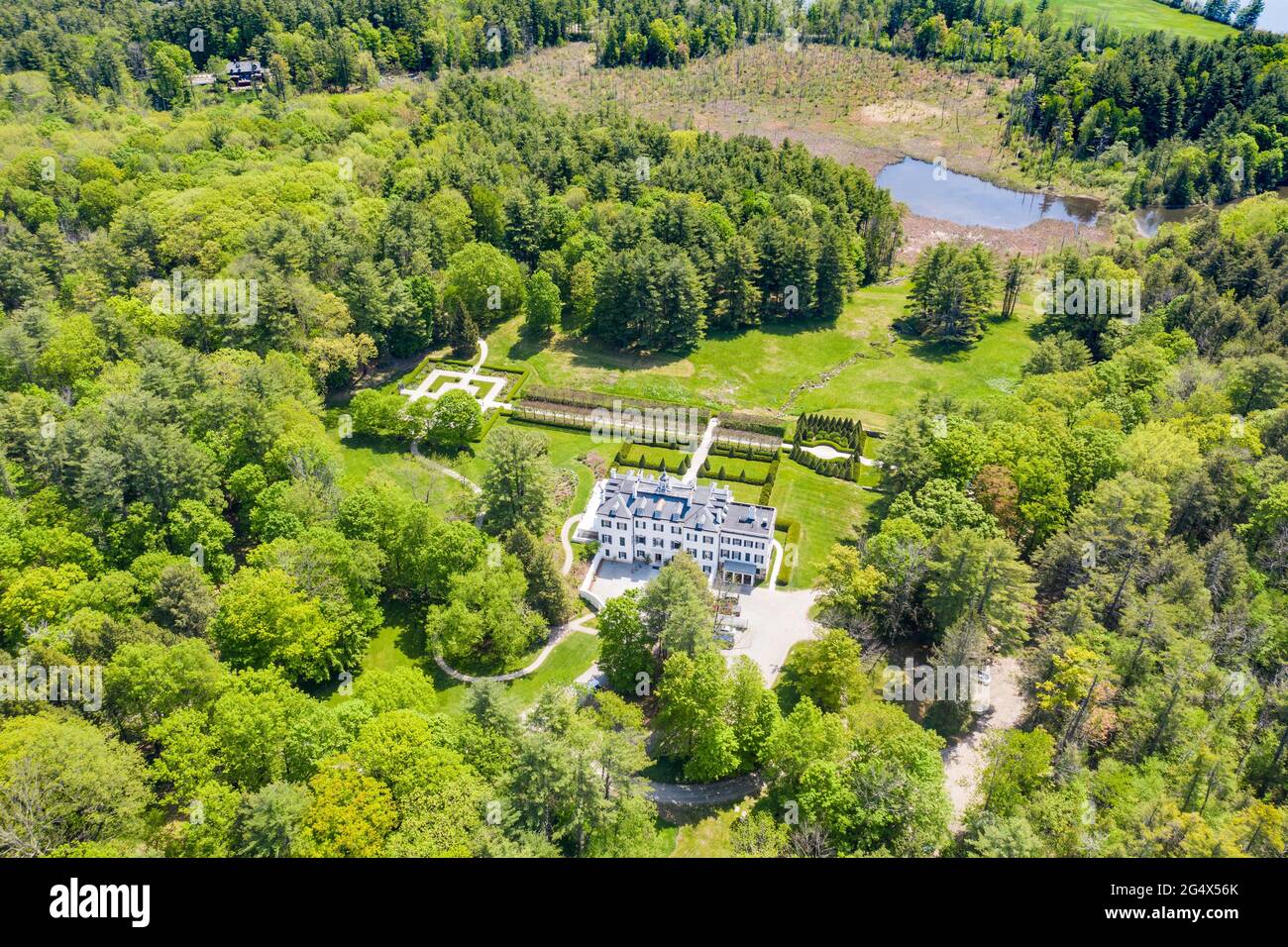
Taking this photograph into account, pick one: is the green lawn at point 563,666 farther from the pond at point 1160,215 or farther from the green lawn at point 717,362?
the pond at point 1160,215

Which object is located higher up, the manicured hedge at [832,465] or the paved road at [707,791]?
the manicured hedge at [832,465]

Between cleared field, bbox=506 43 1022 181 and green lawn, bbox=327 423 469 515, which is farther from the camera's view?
cleared field, bbox=506 43 1022 181

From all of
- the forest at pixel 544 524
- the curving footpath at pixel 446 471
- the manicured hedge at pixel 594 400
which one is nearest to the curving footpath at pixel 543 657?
the forest at pixel 544 524

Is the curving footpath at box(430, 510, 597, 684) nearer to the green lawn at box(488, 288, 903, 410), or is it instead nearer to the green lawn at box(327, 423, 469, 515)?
the green lawn at box(327, 423, 469, 515)

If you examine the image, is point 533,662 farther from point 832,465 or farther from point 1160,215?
point 1160,215

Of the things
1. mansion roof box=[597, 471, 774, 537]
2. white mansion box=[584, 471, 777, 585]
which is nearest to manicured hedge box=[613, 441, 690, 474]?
mansion roof box=[597, 471, 774, 537]

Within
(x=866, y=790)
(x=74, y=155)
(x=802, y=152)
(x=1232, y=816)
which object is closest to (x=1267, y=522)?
(x=1232, y=816)
